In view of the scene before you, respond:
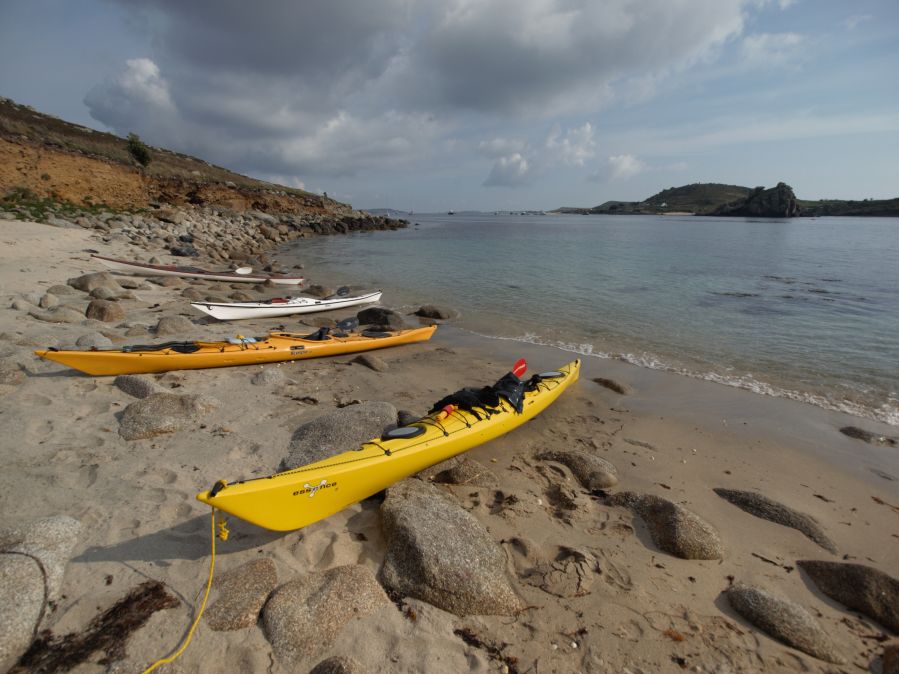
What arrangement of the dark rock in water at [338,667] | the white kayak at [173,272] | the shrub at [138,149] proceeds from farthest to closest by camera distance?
the shrub at [138,149]
the white kayak at [173,272]
the dark rock in water at [338,667]

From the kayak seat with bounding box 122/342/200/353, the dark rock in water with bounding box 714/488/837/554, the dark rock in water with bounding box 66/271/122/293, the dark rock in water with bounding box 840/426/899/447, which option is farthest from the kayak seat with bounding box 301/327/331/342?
the dark rock in water with bounding box 840/426/899/447

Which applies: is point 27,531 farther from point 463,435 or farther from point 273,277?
point 273,277

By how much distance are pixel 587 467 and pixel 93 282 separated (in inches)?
490

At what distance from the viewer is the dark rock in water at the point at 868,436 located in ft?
19.0

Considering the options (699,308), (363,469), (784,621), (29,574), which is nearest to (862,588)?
(784,621)

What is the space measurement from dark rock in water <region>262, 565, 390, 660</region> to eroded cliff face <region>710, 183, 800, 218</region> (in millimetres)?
128095

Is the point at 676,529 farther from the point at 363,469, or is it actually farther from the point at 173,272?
Answer: the point at 173,272

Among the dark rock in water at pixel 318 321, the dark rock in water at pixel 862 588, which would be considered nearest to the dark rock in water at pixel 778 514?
the dark rock in water at pixel 862 588

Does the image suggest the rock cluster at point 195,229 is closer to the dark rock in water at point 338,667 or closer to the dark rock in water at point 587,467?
the dark rock in water at point 587,467

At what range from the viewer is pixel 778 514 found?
4.18 m

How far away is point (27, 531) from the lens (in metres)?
2.98

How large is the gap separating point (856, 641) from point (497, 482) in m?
2.90

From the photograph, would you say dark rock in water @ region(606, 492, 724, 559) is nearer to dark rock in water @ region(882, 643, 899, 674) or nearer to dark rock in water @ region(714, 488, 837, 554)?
dark rock in water @ region(714, 488, 837, 554)

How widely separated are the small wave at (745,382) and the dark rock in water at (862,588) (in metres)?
4.51
